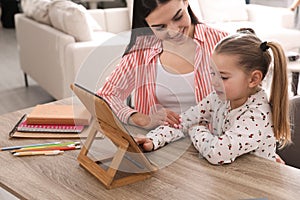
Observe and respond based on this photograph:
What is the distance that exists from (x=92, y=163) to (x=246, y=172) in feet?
1.28

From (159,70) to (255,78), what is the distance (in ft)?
0.95

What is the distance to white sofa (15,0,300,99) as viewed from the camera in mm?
3568

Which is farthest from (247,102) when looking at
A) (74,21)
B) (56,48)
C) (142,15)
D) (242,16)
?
(242,16)

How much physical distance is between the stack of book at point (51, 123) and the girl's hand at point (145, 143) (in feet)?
0.57

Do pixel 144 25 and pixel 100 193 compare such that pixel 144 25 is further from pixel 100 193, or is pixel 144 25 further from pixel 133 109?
pixel 100 193

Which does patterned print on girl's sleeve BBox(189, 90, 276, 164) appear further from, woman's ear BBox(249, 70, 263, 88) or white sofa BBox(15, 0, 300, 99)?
white sofa BBox(15, 0, 300, 99)

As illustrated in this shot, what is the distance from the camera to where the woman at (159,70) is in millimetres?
1431

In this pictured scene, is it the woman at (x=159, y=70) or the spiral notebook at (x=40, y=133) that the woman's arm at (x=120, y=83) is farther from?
the spiral notebook at (x=40, y=133)

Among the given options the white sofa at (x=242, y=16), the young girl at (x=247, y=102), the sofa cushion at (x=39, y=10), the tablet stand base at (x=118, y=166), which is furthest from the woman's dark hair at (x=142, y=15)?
the white sofa at (x=242, y=16)

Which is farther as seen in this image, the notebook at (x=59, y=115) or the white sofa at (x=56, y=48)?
the white sofa at (x=56, y=48)

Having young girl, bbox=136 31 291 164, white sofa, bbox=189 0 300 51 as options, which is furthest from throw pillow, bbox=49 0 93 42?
young girl, bbox=136 31 291 164

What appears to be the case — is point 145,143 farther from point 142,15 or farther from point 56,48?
point 56,48

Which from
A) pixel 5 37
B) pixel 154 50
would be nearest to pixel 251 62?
pixel 154 50

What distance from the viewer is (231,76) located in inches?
52.9
